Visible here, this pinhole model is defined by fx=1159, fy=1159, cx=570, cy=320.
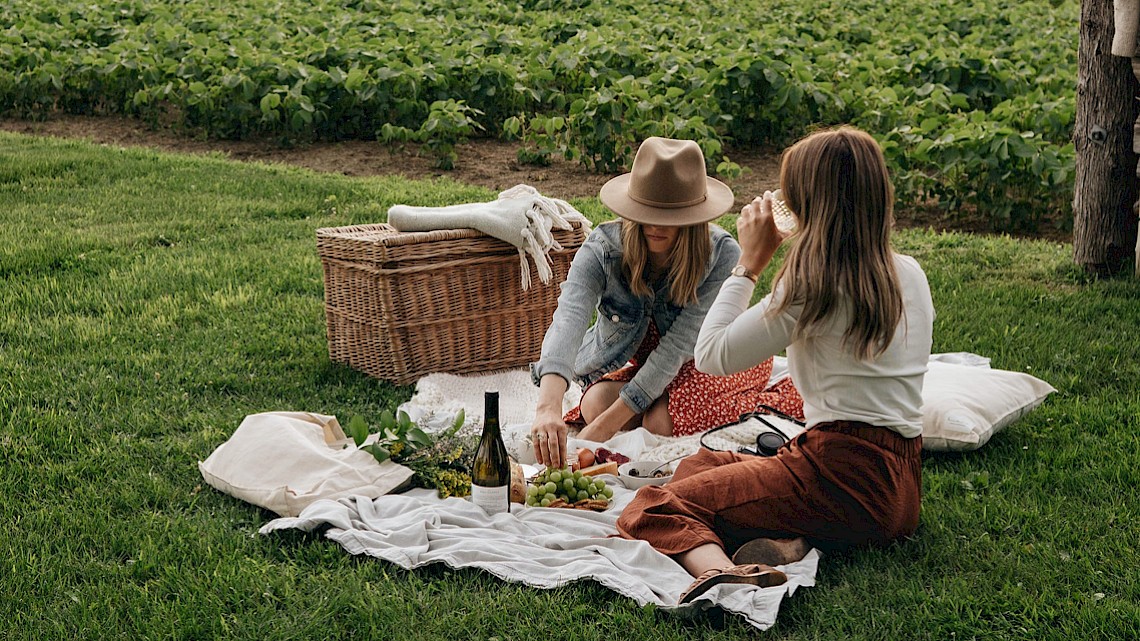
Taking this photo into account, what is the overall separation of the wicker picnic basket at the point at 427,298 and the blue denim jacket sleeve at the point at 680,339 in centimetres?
100

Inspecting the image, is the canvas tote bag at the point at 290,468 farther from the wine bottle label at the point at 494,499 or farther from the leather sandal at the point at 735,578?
the leather sandal at the point at 735,578

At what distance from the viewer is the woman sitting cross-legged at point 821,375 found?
315cm

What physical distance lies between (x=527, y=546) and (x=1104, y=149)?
14.7 ft

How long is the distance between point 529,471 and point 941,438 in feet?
4.99

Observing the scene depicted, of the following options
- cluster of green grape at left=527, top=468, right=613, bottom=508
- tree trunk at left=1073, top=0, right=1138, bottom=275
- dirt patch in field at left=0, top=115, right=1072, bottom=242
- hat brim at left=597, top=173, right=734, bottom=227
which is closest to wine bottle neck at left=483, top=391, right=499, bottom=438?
cluster of green grape at left=527, top=468, right=613, bottom=508

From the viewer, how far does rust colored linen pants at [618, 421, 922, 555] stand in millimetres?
3326

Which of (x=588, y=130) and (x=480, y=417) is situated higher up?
(x=588, y=130)

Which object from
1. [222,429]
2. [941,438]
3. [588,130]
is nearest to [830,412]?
[941,438]

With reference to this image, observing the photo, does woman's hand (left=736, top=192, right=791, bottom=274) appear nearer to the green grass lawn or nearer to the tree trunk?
the green grass lawn

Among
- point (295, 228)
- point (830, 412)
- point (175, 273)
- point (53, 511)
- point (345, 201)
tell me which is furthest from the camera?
point (345, 201)

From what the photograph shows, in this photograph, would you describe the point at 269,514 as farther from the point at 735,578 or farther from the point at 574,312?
the point at 735,578

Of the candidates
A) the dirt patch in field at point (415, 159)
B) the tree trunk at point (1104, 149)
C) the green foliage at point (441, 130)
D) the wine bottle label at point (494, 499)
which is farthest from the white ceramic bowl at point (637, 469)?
the green foliage at point (441, 130)

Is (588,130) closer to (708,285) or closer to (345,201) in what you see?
(345,201)

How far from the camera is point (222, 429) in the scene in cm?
449
